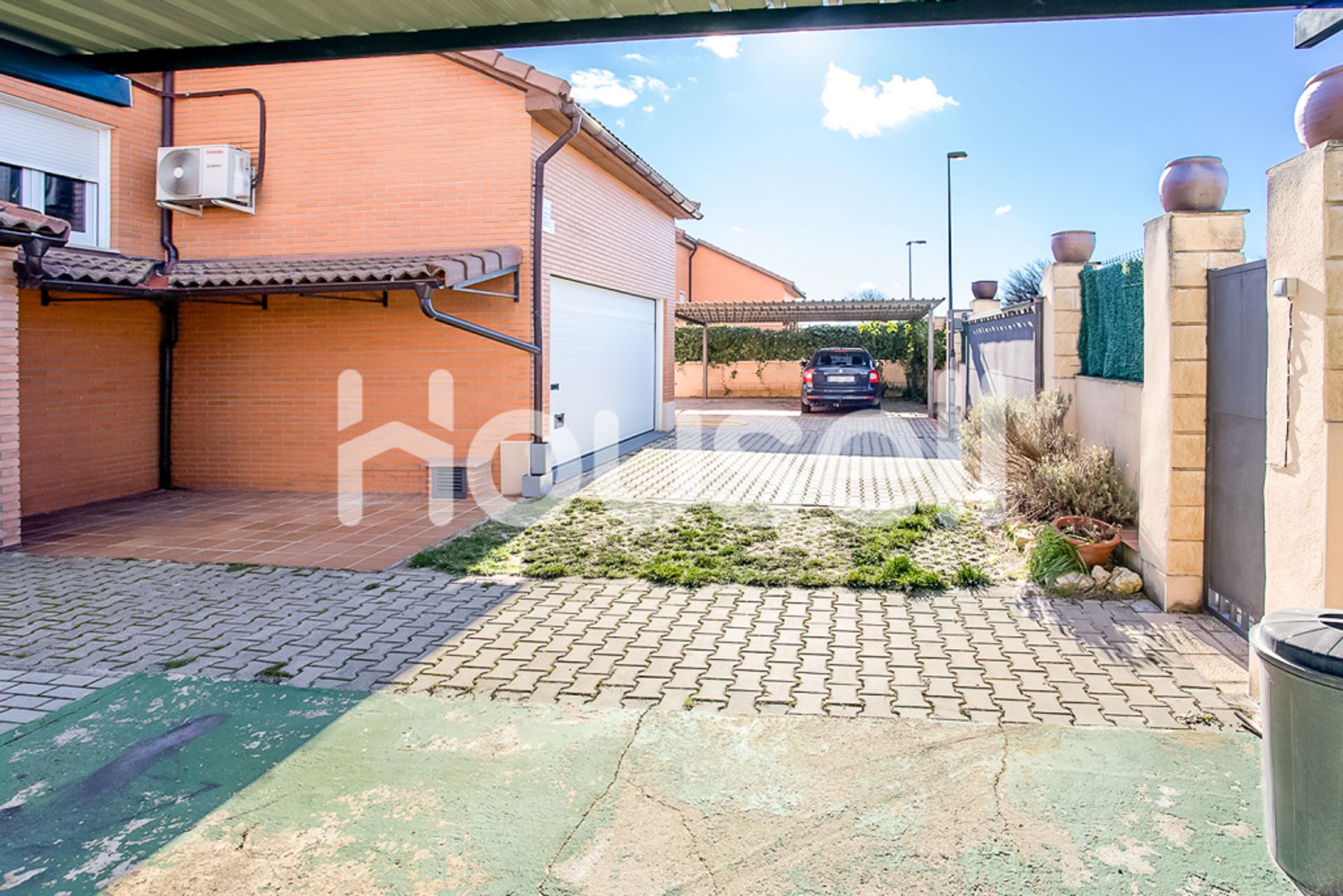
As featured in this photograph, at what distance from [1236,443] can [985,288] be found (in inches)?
447

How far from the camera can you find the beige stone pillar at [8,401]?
7.52 meters

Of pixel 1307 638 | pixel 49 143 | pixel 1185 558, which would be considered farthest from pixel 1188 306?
pixel 49 143

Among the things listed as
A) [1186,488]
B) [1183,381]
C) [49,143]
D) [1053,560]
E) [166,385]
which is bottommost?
[1053,560]

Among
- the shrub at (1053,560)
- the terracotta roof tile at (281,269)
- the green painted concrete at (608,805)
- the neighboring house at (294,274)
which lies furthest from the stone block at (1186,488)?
the neighboring house at (294,274)

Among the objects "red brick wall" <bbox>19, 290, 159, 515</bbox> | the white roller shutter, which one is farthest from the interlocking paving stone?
the white roller shutter

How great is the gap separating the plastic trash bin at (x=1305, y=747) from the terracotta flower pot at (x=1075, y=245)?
673cm

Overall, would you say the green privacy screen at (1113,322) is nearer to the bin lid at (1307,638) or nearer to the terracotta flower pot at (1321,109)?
the terracotta flower pot at (1321,109)

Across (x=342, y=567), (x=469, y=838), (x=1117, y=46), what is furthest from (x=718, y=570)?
(x=1117, y=46)

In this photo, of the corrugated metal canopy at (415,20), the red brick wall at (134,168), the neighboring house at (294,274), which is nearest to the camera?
the corrugated metal canopy at (415,20)

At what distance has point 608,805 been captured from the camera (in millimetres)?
3330

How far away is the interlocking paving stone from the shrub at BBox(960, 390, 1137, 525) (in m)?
1.26

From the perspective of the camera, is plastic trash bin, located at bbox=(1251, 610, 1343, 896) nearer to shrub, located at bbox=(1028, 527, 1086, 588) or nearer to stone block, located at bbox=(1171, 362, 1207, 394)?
stone block, located at bbox=(1171, 362, 1207, 394)

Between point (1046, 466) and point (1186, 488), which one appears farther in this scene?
point (1046, 466)

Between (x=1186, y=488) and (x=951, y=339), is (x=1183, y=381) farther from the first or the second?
(x=951, y=339)
